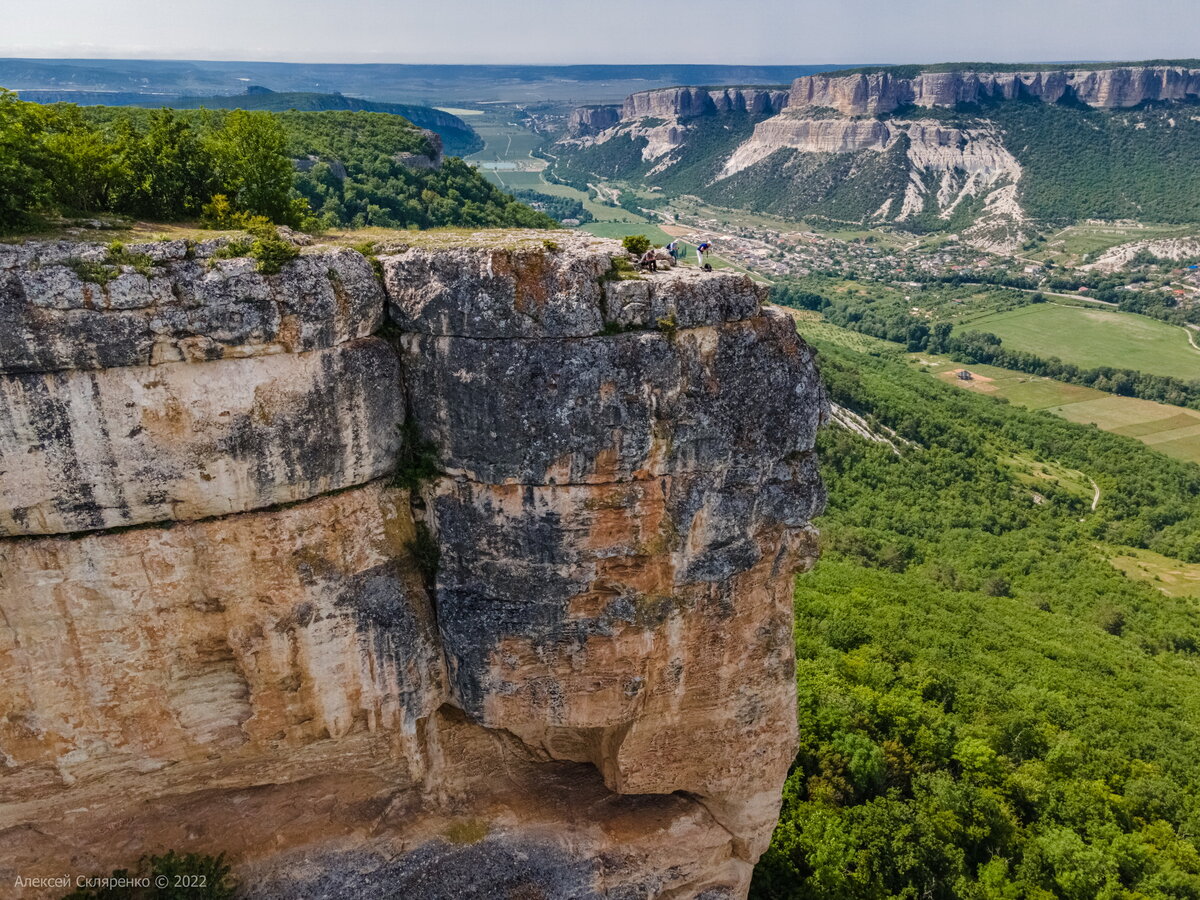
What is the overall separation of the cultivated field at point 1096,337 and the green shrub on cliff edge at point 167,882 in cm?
11960

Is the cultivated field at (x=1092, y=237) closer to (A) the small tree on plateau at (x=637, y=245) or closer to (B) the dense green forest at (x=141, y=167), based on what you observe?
(A) the small tree on plateau at (x=637, y=245)

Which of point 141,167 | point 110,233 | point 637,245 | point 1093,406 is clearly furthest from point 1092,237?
point 110,233

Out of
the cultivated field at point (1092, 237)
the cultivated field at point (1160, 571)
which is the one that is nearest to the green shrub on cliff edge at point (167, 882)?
the cultivated field at point (1160, 571)

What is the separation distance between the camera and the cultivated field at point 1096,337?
108062mm

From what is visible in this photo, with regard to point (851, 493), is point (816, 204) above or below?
above

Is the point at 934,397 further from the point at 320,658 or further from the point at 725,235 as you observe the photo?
the point at 725,235

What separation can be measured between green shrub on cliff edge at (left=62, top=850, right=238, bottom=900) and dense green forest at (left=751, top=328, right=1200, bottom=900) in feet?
50.0

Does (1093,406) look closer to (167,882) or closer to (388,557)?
(388,557)

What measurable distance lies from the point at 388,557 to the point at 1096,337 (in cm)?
13277

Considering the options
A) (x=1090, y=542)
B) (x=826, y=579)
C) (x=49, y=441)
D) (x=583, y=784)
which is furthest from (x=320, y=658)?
(x=1090, y=542)

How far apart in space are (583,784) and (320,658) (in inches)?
314

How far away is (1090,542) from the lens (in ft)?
206

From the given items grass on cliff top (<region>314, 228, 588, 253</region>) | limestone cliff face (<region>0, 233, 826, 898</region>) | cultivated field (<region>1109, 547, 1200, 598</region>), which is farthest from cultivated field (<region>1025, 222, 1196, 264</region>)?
grass on cliff top (<region>314, 228, 588, 253</region>)

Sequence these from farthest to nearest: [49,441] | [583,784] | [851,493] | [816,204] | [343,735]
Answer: [816,204]
[851,493]
[583,784]
[343,735]
[49,441]
